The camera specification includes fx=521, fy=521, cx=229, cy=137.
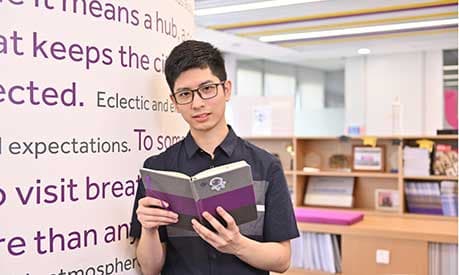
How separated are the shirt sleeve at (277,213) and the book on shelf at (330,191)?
3104mm

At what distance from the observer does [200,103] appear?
1.42m

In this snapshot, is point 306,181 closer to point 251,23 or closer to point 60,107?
point 251,23

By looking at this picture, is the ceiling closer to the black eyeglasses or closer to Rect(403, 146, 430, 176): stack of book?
Rect(403, 146, 430, 176): stack of book

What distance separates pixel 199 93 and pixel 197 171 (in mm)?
241

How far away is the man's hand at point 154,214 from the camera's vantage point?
1.34m

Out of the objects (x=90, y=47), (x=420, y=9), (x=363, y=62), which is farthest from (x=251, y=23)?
(x=90, y=47)

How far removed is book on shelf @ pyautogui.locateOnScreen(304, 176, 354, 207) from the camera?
450cm

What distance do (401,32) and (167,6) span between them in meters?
4.93

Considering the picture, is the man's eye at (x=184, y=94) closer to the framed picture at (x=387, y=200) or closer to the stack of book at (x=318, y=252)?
the stack of book at (x=318, y=252)

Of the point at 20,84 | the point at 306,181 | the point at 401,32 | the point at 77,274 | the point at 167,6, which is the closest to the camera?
the point at 20,84

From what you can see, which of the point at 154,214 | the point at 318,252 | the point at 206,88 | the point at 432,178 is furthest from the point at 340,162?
the point at 154,214

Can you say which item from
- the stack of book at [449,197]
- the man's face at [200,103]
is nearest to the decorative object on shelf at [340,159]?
the stack of book at [449,197]

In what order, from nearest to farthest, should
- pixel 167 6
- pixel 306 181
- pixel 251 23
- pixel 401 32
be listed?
1. pixel 167 6
2. pixel 306 181
3. pixel 251 23
4. pixel 401 32

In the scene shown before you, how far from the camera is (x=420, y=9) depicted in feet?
16.3
